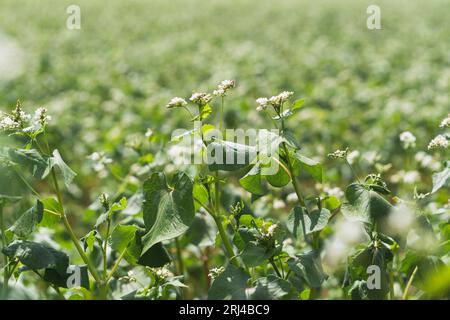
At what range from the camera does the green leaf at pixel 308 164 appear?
1441 millimetres

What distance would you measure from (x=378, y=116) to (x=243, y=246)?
10.5 ft

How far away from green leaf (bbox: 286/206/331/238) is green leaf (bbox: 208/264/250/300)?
0.52ft

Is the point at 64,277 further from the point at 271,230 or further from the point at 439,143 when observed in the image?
the point at 439,143

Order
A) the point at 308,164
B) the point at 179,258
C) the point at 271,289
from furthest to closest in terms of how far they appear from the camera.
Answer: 1. the point at 179,258
2. the point at 308,164
3. the point at 271,289

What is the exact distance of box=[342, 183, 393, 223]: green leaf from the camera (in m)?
1.39

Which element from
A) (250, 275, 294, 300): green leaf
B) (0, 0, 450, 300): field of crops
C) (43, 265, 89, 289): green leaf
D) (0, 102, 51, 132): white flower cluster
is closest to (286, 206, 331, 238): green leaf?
(0, 0, 450, 300): field of crops

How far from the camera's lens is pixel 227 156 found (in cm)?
139

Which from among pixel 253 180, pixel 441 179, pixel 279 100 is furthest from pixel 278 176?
pixel 441 179

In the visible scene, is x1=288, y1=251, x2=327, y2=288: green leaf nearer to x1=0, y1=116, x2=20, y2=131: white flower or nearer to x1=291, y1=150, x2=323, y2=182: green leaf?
x1=291, y1=150, x2=323, y2=182: green leaf

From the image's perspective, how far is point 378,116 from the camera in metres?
4.45

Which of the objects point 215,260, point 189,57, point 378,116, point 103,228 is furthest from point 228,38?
point 215,260

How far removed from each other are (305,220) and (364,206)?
0.44 feet

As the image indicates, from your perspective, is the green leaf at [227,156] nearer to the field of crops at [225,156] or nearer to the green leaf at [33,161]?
the field of crops at [225,156]

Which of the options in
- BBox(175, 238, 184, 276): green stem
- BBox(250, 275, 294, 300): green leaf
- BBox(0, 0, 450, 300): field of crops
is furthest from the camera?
BBox(175, 238, 184, 276): green stem
